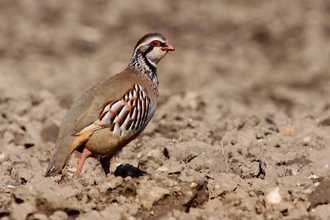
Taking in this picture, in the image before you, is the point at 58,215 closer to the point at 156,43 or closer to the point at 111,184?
the point at 111,184

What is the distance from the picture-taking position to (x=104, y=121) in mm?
6188

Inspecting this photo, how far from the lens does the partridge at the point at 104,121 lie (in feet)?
20.0

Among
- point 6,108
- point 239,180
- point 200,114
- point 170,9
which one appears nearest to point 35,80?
point 6,108

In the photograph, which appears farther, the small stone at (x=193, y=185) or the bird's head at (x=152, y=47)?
the bird's head at (x=152, y=47)

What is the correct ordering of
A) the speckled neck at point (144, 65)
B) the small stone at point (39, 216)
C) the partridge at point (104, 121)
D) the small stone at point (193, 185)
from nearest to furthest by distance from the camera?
1. the small stone at point (39, 216)
2. the small stone at point (193, 185)
3. the partridge at point (104, 121)
4. the speckled neck at point (144, 65)

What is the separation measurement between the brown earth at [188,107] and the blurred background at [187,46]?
0.12 feet

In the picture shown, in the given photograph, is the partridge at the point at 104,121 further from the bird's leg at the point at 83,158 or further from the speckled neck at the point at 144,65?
the speckled neck at the point at 144,65

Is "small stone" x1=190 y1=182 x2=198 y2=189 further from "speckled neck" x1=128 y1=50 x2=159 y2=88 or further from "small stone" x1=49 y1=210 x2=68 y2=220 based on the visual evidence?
"speckled neck" x1=128 y1=50 x2=159 y2=88

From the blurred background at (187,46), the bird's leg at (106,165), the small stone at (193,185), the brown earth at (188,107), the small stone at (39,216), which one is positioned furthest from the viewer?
the blurred background at (187,46)

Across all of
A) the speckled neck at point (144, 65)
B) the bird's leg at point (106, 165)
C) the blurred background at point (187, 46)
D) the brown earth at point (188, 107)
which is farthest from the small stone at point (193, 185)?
the blurred background at point (187, 46)

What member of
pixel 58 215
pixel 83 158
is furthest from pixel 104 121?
pixel 58 215

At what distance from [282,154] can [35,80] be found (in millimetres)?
6601

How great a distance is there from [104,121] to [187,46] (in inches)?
346

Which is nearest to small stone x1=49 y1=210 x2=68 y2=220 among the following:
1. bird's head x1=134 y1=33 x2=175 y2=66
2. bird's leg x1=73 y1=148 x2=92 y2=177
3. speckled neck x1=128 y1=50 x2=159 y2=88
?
bird's leg x1=73 y1=148 x2=92 y2=177
